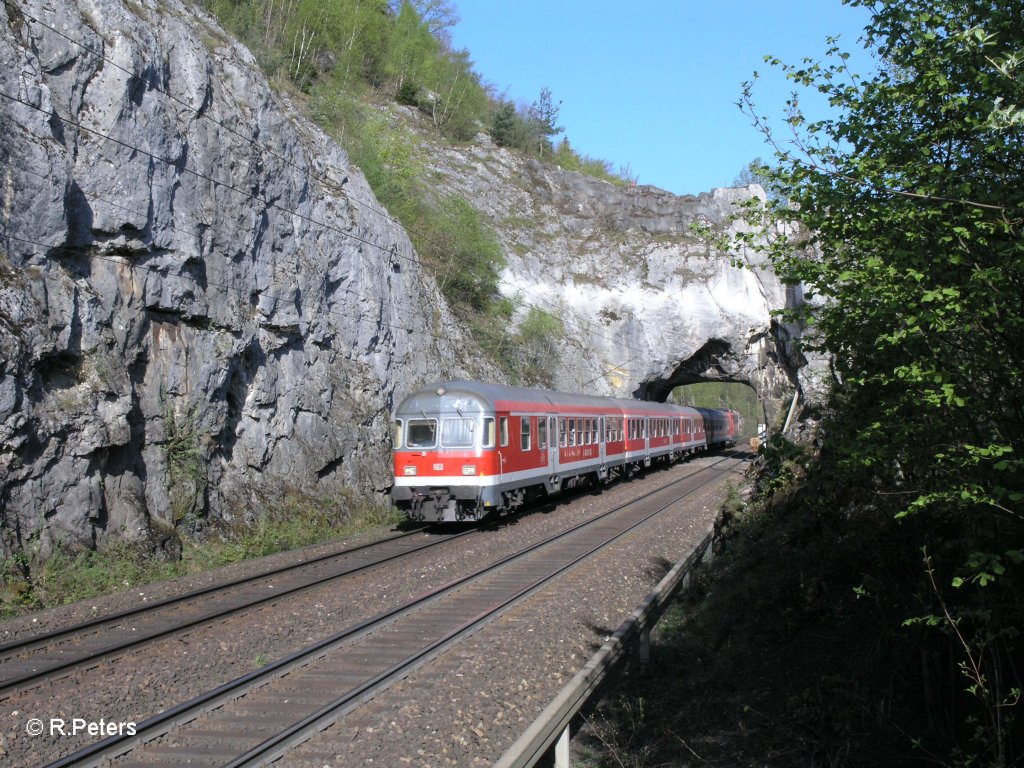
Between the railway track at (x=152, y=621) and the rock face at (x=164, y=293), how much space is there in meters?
3.03

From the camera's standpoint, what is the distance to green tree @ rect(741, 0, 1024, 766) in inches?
167

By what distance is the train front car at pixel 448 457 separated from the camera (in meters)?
16.8

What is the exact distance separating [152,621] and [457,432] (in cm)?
833

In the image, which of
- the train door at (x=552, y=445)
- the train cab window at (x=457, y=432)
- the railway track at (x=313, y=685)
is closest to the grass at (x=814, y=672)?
the railway track at (x=313, y=685)

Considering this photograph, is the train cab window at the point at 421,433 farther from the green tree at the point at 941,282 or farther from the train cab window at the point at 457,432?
the green tree at the point at 941,282

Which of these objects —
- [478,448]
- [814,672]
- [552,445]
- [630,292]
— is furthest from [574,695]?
[630,292]

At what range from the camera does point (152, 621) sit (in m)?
9.71

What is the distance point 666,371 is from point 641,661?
1436 inches

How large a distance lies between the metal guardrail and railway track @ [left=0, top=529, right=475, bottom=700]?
16.4 ft

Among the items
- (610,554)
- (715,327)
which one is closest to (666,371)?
(715,327)

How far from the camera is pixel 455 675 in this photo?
773 centimetres

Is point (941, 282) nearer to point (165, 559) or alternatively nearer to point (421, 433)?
point (165, 559)

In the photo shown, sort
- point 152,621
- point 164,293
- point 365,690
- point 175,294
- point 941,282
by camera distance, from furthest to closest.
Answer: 1. point 175,294
2. point 164,293
3. point 152,621
4. point 365,690
5. point 941,282

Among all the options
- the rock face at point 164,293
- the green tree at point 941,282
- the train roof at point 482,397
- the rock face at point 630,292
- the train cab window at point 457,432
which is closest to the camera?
the green tree at point 941,282
